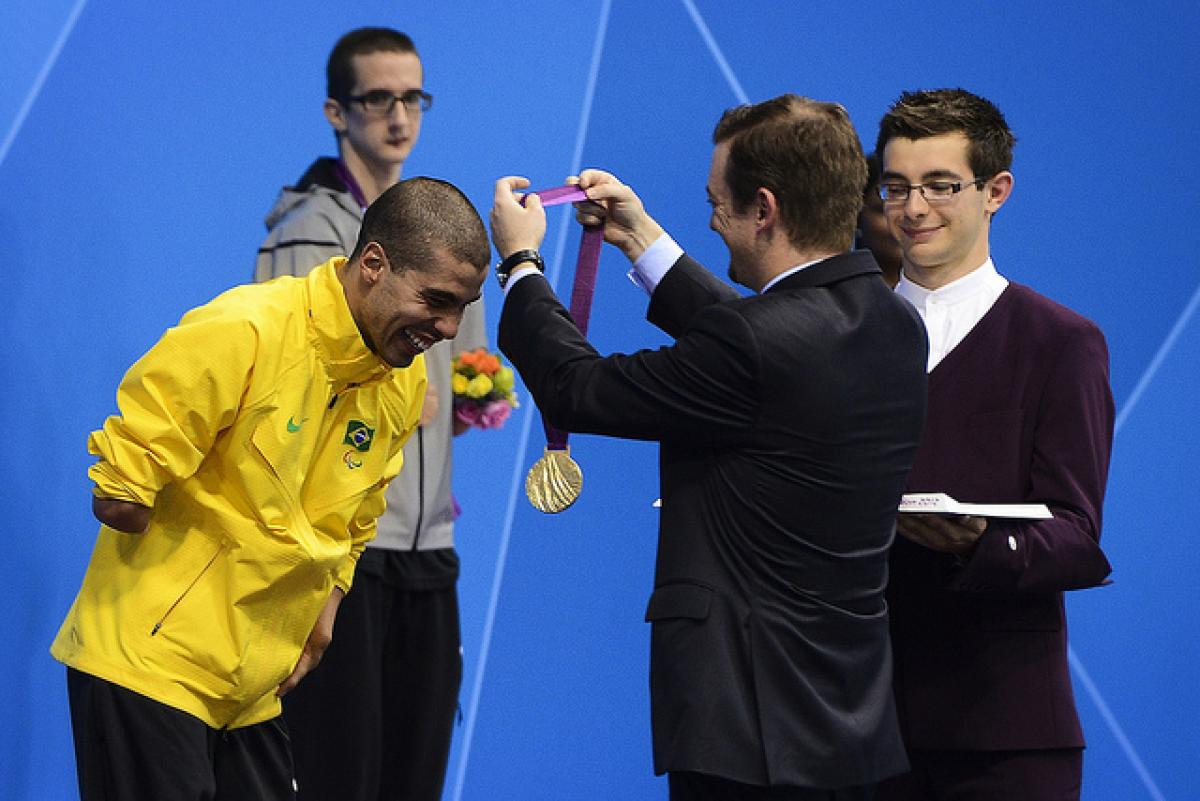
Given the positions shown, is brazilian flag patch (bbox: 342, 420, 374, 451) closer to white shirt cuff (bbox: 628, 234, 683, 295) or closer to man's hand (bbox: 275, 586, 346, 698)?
man's hand (bbox: 275, 586, 346, 698)

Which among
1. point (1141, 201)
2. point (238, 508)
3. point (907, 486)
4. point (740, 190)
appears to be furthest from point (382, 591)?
point (1141, 201)

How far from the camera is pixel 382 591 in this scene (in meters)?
4.06

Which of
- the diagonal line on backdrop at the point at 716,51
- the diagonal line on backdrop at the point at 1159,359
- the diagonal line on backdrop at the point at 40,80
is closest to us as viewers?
the diagonal line on backdrop at the point at 40,80

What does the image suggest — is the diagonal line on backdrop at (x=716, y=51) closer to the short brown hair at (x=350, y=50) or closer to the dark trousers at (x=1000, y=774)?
the short brown hair at (x=350, y=50)

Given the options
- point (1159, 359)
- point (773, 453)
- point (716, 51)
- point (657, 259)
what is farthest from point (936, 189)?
point (1159, 359)

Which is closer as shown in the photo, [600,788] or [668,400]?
[668,400]

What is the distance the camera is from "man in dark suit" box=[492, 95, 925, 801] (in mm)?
2533

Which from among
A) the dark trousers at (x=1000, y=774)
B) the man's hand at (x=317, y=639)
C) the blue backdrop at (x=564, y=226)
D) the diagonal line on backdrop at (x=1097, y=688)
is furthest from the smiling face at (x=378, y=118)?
the diagonal line on backdrop at (x=1097, y=688)

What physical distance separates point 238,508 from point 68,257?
144 centimetres

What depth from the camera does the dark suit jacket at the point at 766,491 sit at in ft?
8.30

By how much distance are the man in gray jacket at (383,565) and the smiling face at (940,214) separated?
137cm

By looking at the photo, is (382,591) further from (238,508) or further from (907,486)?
(907,486)

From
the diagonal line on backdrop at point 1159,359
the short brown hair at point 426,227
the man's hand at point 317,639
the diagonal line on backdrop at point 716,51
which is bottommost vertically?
the man's hand at point 317,639

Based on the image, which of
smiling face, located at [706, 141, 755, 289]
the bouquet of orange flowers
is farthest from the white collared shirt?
the bouquet of orange flowers
